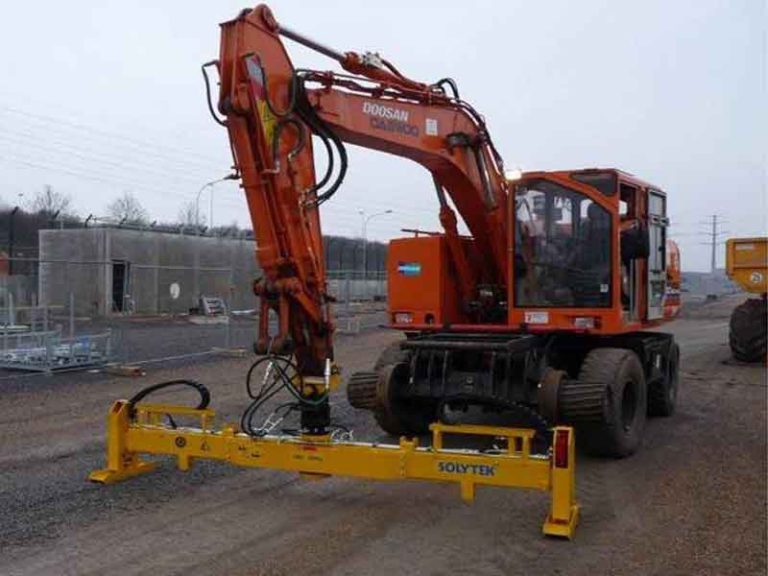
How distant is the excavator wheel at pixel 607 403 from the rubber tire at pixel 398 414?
1.82 m

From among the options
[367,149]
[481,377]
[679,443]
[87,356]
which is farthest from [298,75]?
[87,356]

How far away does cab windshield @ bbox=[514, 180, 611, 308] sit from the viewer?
8.91 metres

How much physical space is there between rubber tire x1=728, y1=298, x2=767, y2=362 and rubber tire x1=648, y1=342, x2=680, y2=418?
22.8 ft

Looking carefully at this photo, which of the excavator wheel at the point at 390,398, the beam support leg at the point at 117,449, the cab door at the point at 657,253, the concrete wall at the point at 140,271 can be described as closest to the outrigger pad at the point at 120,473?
the beam support leg at the point at 117,449

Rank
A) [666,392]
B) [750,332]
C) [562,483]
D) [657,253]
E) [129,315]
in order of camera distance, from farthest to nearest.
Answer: [129,315], [750,332], [666,392], [657,253], [562,483]

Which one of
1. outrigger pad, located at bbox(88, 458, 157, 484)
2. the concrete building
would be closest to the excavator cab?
outrigger pad, located at bbox(88, 458, 157, 484)

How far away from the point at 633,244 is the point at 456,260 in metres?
2.06

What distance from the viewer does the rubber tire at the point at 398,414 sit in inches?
352

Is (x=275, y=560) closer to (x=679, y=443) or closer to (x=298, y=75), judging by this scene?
(x=298, y=75)

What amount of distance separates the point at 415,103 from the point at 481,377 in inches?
112

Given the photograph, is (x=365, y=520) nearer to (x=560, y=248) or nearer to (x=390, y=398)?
(x=390, y=398)

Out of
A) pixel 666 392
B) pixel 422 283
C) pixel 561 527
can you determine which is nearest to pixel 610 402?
pixel 561 527

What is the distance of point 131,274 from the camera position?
102 ft

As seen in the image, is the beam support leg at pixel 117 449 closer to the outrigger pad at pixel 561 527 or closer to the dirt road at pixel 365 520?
the dirt road at pixel 365 520
